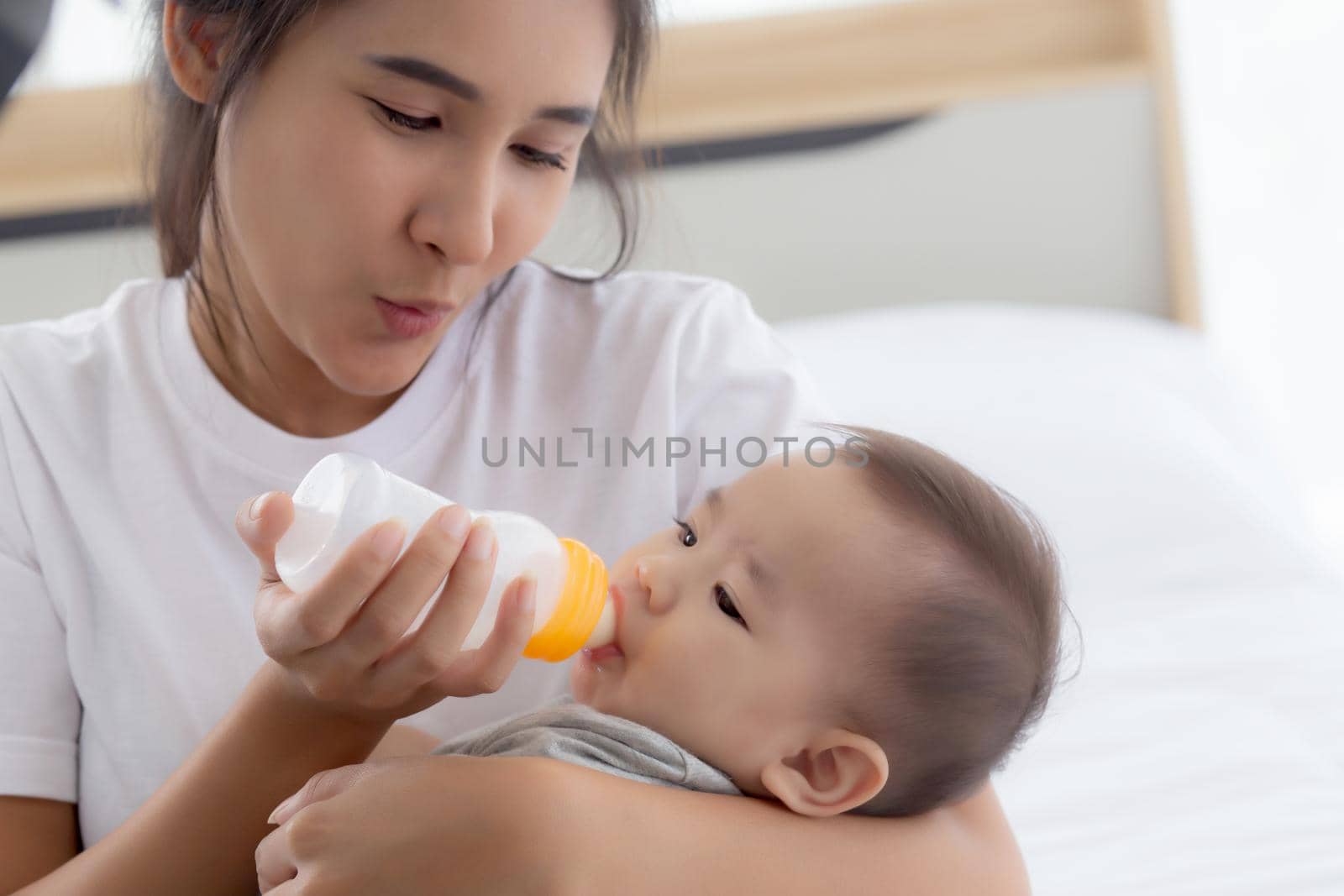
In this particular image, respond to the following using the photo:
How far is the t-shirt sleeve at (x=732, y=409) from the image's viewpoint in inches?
45.1

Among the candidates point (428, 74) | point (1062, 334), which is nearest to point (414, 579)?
point (428, 74)

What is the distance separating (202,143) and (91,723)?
50 cm

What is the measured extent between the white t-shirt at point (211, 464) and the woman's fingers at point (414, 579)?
0.36 metres

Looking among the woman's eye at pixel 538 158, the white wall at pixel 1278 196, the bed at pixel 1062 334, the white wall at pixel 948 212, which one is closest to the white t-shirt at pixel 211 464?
the woman's eye at pixel 538 158

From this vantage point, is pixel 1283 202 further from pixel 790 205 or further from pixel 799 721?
pixel 799 721

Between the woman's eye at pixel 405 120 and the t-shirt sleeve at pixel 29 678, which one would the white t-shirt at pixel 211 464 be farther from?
the woman's eye at pixel 405 120

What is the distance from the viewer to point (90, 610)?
106cm

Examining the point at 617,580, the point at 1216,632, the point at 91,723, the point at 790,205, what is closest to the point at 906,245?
the point at 790,205

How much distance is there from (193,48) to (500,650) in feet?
1.92

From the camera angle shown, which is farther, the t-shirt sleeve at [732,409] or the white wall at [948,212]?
the white wall at [948,212]

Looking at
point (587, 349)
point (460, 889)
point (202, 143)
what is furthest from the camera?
point (587, 349)

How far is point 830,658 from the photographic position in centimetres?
92

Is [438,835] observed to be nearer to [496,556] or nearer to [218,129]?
[496,556]

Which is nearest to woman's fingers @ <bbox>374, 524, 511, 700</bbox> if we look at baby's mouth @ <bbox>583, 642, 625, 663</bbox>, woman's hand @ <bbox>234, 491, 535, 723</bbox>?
woman's hand @ <bbox>234, 491, 535, 723</bbox>
